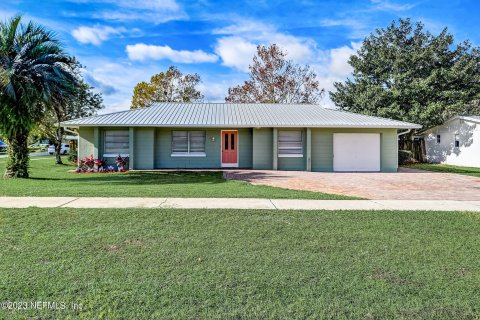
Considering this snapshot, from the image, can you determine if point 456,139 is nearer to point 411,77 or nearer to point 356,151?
point 411,77

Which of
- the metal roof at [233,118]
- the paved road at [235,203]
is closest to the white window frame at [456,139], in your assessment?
the metal roof at [233,118]

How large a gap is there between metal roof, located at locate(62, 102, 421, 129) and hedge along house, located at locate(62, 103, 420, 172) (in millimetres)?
58

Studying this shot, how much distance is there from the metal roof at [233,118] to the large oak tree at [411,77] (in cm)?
754

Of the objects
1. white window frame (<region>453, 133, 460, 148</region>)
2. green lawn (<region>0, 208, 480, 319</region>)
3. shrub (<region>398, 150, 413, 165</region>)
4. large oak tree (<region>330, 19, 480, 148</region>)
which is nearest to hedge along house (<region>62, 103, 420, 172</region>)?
shrub (<region>398, 150, 413, 165</region>)

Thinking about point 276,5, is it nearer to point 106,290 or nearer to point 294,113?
point 294,113

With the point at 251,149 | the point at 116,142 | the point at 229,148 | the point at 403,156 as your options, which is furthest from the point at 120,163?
the point at 403,156

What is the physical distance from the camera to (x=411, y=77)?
28203 millimetres

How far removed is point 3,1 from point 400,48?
28.9m

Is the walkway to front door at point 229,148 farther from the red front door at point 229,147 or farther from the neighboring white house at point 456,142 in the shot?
the neighboring white house at point 456,142

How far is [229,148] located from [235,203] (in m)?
12.0

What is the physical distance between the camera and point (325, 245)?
204 inches

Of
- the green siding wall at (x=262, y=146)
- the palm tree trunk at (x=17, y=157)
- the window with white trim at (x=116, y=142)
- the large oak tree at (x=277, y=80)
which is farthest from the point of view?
the large oak tree at (x=277, y=80)

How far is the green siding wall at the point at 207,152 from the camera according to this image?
777 inches

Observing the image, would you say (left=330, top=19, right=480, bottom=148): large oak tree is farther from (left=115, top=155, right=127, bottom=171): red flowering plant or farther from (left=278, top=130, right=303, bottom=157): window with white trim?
(left=115, top=155, right=127, bottom=171): red flowering plant
